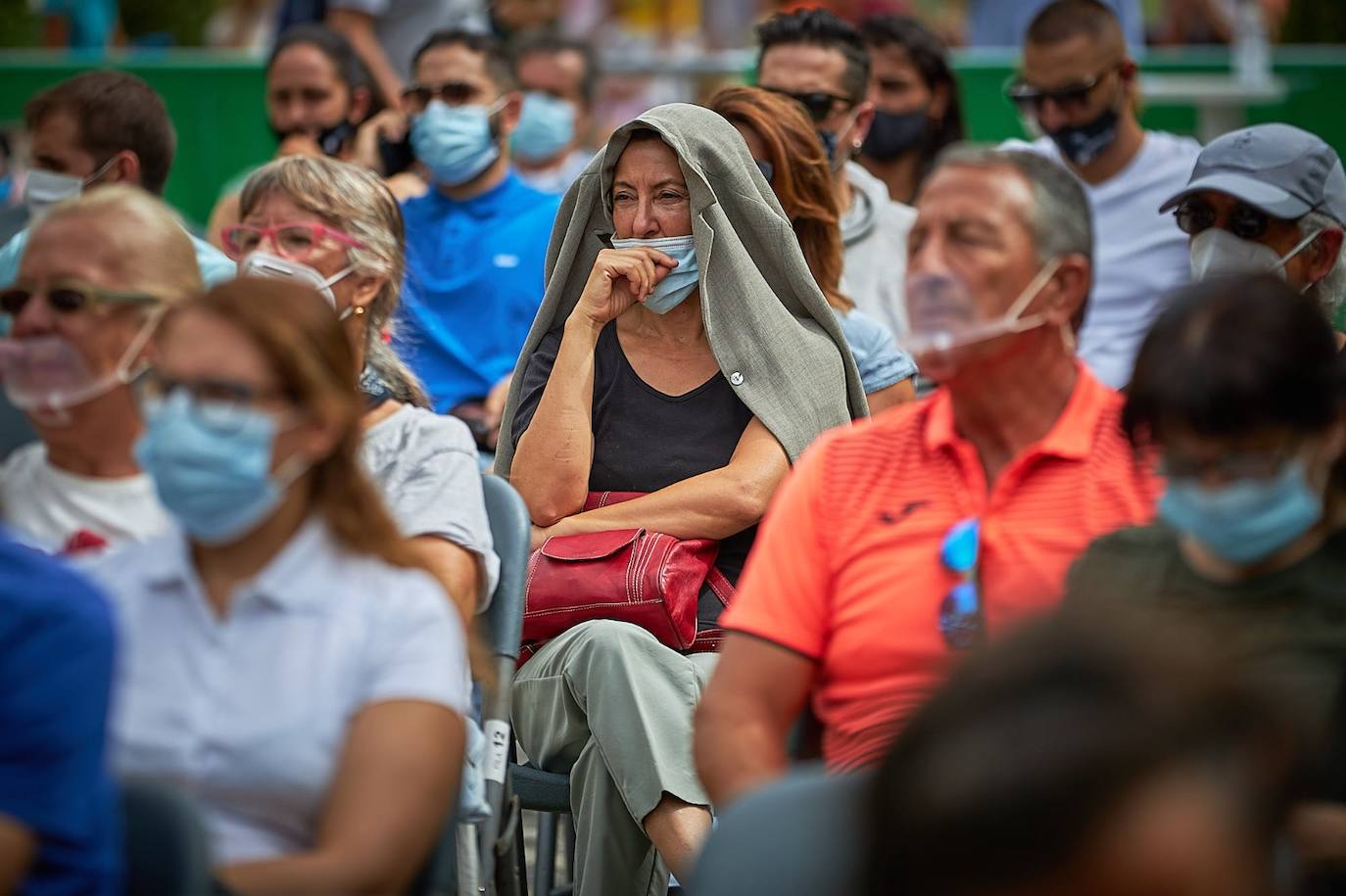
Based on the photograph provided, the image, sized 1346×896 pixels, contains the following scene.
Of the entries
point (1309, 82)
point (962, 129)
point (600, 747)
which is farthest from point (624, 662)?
point (1309, 82)

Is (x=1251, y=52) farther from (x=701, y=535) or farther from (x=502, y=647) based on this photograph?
(x=502, y=647)

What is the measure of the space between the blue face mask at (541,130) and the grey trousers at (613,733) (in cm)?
447

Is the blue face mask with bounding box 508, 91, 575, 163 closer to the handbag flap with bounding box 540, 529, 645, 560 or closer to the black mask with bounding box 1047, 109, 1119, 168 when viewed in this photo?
the black mask with bounding box 1047, 109, 1119, 168

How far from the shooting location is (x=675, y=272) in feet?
13.5

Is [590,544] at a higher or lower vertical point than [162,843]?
lower

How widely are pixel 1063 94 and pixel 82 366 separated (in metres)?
3.75

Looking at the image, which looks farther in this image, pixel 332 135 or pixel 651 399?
pixel 332 135

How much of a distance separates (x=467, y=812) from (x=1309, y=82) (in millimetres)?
8805

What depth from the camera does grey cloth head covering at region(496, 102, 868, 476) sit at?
4035mm

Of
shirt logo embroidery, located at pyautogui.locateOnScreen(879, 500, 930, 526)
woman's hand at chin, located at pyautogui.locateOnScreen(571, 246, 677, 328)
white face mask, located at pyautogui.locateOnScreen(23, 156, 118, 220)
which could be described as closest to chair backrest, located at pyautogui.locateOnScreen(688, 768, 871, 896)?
shirt logo embroidery, located at pyautogui.locateOnScreen(879, 500, 930, 526)

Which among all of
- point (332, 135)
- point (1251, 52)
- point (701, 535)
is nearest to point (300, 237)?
point (701, 535)

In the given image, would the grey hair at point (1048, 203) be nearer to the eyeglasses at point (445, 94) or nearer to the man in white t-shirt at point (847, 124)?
the man in white t-shirt at point (847, 124)

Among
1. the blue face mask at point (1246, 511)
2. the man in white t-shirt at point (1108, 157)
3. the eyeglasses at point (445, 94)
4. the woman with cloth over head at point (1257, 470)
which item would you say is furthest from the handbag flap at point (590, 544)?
the eyeglasses at point (445, 94)

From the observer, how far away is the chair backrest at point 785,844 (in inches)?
77.0
